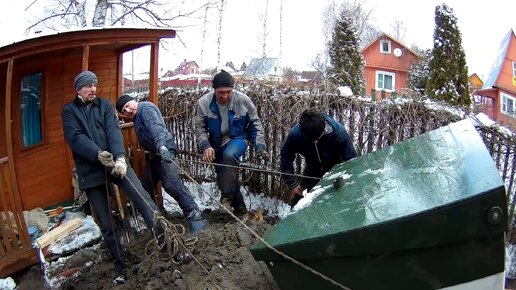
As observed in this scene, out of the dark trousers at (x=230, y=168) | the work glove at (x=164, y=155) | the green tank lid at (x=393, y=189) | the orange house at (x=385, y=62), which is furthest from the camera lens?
the orange house at (x=385, y=62)

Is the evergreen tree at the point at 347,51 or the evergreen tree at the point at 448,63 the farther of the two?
the evergreen tree at the point at 347,51

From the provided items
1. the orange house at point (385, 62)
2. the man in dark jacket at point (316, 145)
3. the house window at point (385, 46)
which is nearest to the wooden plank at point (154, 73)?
the man in dark jacket at point (316, 145)

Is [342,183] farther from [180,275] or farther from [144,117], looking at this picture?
[144,117]

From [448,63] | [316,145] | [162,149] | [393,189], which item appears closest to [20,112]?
[162,149]

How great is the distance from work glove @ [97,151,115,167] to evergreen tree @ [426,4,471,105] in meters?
12.0

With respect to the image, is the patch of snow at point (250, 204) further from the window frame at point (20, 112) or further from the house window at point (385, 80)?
the house window at point (385, 80)

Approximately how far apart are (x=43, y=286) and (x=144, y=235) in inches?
44.8

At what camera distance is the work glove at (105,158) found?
4012 millimetres

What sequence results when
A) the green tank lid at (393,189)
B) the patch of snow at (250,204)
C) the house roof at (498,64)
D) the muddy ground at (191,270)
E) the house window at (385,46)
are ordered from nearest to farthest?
the green tank lid at (393,189), the muddy ground at (191,270), the patch of snow at (250,204), the house roof at (498,64), the house window at (385,46)

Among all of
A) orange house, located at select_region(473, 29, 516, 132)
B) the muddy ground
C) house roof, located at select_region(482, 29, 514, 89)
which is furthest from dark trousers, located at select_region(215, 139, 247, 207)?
house roof, located at select_region(482, 29, 514, 89)

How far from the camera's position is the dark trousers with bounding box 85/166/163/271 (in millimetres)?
4266

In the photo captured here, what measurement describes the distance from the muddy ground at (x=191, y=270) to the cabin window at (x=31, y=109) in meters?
1.95

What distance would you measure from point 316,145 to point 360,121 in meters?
1.72

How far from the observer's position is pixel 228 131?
5352 millimetres
